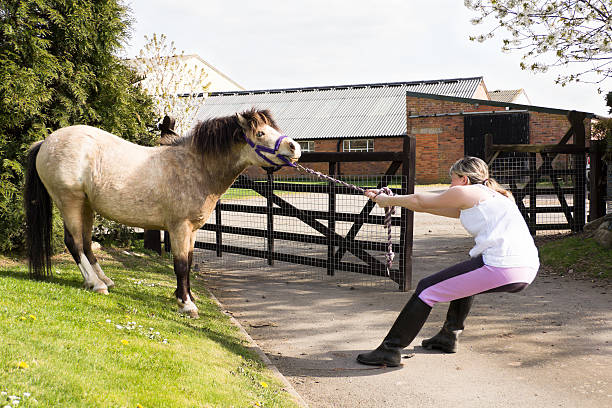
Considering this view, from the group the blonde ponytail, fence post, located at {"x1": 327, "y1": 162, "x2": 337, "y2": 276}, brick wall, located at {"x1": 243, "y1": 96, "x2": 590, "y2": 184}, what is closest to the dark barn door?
brick wall, located at {"x1": 243, "y1": 96, "x2": 590, "y2": 184}

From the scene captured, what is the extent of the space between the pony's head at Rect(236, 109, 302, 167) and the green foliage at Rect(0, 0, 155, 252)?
330 centimetres

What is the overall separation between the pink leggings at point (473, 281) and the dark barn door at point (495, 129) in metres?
25.4

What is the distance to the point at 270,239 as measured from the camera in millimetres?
9219

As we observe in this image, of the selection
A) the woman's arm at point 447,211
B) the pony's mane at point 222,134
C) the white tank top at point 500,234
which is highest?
the pony's mane at point 222,134

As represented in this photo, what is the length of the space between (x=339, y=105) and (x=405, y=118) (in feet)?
19.1

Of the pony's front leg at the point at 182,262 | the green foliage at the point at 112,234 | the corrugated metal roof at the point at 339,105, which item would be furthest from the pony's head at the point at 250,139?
the corrugated metal roof at the point at 339,105

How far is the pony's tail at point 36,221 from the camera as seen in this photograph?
575 centimetres

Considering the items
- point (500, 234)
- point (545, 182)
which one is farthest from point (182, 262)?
point (545, 182)

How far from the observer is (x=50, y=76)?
742cm

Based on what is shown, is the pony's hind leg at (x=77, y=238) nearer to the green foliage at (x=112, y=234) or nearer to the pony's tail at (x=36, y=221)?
the pony's tail at (x=36, y=221)

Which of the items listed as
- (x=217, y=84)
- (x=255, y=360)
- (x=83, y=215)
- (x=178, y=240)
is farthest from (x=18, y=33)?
(x=217, y=84)

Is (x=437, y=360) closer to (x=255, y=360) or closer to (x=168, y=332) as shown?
(x=255, y=360)

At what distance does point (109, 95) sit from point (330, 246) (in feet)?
13.8

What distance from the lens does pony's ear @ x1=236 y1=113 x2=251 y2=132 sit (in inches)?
224
